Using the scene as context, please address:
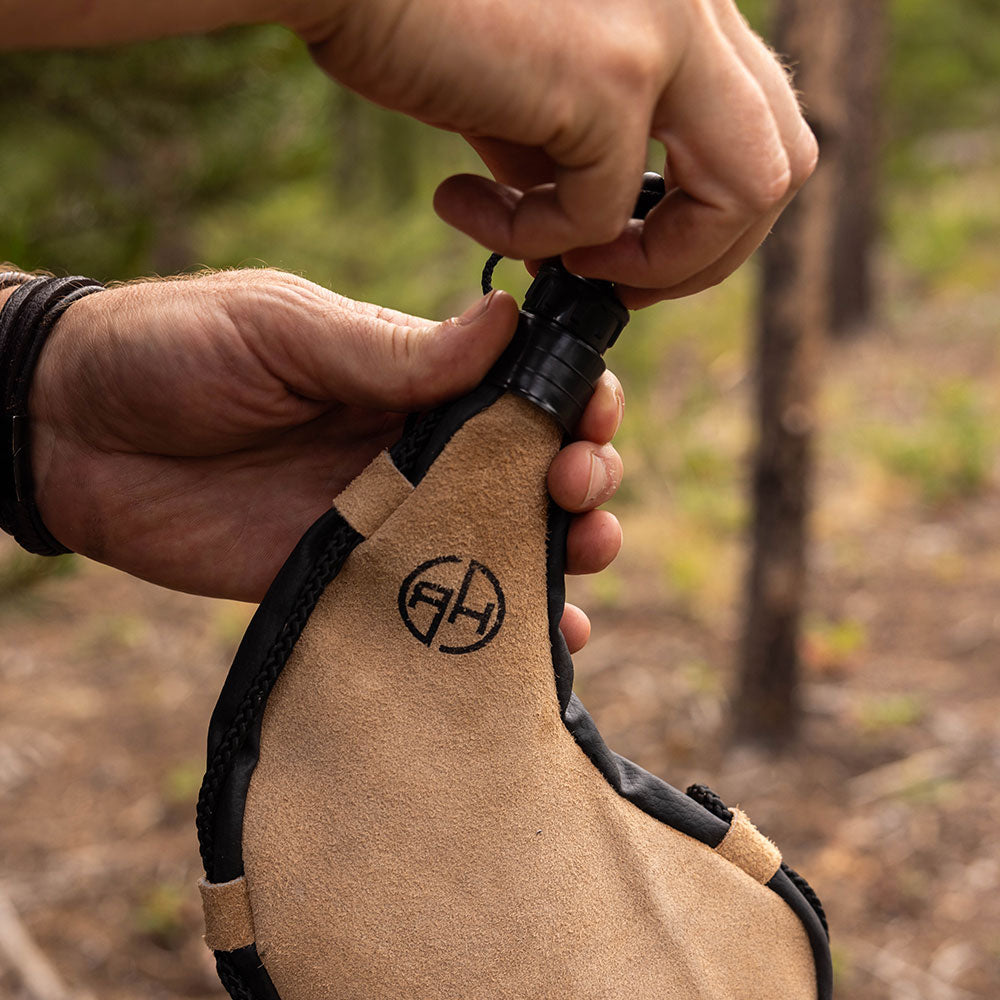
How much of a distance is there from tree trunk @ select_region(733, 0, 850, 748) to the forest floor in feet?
0.68

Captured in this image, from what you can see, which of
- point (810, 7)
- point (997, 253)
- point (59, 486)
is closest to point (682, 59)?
point (59, 486)

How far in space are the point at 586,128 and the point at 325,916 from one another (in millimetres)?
652

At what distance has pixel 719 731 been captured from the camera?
314cm

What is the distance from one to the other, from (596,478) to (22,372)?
0.66m

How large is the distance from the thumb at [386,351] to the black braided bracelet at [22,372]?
28 centimetres

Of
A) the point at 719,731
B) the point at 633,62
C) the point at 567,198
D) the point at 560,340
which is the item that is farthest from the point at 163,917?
the point at 633,62

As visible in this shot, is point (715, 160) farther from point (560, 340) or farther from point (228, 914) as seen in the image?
point (228, 914)

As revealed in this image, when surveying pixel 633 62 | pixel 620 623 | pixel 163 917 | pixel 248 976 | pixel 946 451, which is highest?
pixel 633 62

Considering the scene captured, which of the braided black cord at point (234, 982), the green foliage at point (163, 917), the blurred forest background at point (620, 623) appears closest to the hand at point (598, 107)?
the braided black cord at point (234, 982)

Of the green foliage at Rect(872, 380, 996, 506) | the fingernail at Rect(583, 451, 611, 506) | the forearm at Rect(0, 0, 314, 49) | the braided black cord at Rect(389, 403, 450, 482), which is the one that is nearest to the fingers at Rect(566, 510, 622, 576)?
the fingernail at Rect(583, 451, 611, 506)

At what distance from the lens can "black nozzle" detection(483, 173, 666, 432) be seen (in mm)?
872

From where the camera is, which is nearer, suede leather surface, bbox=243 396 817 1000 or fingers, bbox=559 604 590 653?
suede leather surface, bbox=243 396 817 1000

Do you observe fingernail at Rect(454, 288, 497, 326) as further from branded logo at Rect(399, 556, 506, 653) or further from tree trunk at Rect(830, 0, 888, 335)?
tree trunk at Rect(830, 0, 888, 335)

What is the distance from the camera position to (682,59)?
0.71 meters
